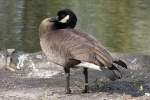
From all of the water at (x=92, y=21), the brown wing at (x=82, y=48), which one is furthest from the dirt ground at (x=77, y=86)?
the water at (x=92, y=21)

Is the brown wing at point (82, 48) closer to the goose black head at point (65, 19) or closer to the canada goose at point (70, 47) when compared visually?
the canada goose at point (70, 47)

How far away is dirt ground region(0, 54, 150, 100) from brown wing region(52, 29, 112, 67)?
465 millimetres

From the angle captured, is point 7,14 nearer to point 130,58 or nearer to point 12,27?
point 12,27

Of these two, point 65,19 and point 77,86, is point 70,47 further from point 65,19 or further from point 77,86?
point 77,86

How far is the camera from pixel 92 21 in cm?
2038

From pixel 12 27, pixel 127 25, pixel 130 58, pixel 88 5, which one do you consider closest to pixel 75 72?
pixel 130 58

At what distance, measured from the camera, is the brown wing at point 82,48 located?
26.3ft

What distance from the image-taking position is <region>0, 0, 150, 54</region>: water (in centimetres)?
1639

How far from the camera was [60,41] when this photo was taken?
27.6 ft

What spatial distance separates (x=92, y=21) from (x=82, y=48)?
40.0ft

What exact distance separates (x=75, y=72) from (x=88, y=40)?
96.2 inches

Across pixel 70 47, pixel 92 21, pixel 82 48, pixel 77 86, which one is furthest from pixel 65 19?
pixel 92 21

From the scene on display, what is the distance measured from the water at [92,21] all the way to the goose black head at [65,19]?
6325mm

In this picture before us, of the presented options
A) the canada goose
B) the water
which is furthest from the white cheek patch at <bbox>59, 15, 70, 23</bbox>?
the water
